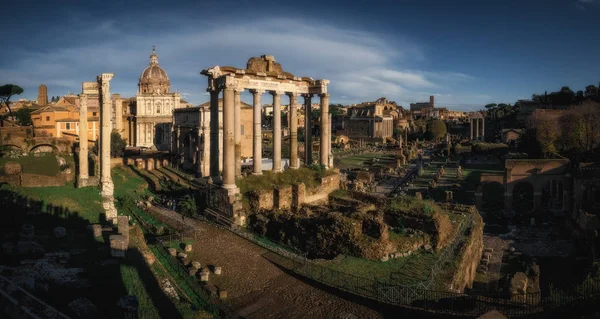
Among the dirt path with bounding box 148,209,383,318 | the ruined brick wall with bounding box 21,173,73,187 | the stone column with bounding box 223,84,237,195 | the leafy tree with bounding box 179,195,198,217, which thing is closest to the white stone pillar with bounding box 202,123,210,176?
the ruined brick wall with bounding box 21,173,73,187

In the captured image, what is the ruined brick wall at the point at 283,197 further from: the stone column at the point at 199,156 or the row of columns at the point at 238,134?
the stone column at the point at 199,156

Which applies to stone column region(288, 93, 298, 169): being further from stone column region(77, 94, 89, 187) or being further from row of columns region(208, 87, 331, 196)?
stone column region(77, 94, 89, 187)

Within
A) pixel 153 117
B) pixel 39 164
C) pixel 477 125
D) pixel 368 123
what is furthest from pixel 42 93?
pixel 477 125

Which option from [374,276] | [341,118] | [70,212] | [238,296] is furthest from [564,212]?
[341,118]

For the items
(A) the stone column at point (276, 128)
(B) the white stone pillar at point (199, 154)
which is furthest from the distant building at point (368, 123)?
(A) the stone column at point (276, 128)

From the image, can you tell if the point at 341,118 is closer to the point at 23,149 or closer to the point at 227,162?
the point at 23,149

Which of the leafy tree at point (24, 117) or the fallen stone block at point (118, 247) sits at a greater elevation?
the leafy tree at point (24, 117)
